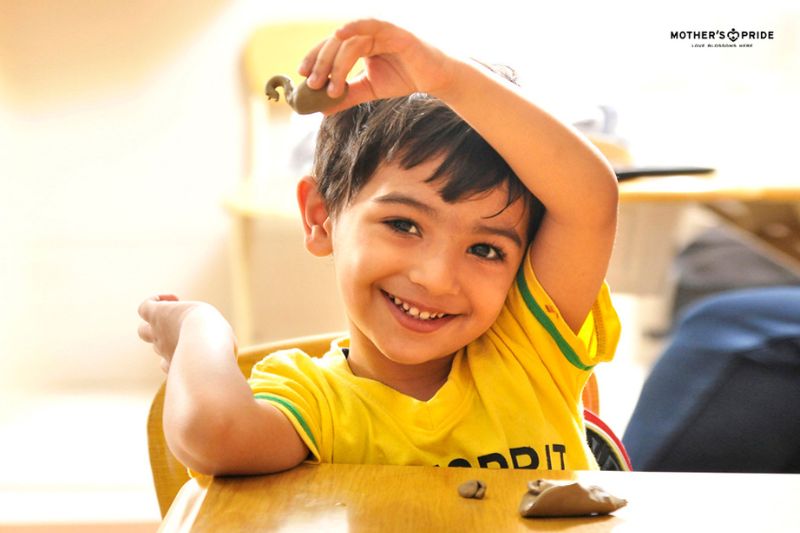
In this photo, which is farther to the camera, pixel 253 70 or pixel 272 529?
pixel 253 70

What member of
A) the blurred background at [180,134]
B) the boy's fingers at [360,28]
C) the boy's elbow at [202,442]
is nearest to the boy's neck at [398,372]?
the boy's elbow at [202,442]

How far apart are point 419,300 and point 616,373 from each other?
2.49 m

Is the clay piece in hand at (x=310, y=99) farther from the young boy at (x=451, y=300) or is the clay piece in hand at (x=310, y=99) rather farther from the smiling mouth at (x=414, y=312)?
the smiling mouth at (x=414, y=312)

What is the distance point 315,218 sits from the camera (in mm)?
968

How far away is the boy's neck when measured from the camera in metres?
0.93

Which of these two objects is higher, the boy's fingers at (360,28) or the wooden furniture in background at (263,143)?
the boy's fingers at (360,28)

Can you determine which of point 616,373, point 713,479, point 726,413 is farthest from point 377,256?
point 616,373

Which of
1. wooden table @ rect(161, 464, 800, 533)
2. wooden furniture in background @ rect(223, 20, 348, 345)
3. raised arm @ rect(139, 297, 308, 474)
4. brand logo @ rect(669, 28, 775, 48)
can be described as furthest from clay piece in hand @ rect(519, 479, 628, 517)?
brand logo @ rect(669, 28, 775, 48)

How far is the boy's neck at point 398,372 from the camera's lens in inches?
36.5

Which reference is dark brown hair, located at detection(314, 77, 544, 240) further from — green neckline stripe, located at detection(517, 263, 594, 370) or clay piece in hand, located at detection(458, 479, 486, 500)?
clay piece in hand, located at detection(458, 479, 486, 500)

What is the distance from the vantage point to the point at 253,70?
3.04 metres

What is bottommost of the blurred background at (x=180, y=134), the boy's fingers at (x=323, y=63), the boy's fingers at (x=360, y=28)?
the blurred background at (x=180, y=134)

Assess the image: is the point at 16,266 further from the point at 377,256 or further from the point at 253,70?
the point at 377,256

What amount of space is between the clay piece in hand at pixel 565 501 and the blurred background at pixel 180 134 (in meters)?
2.47
